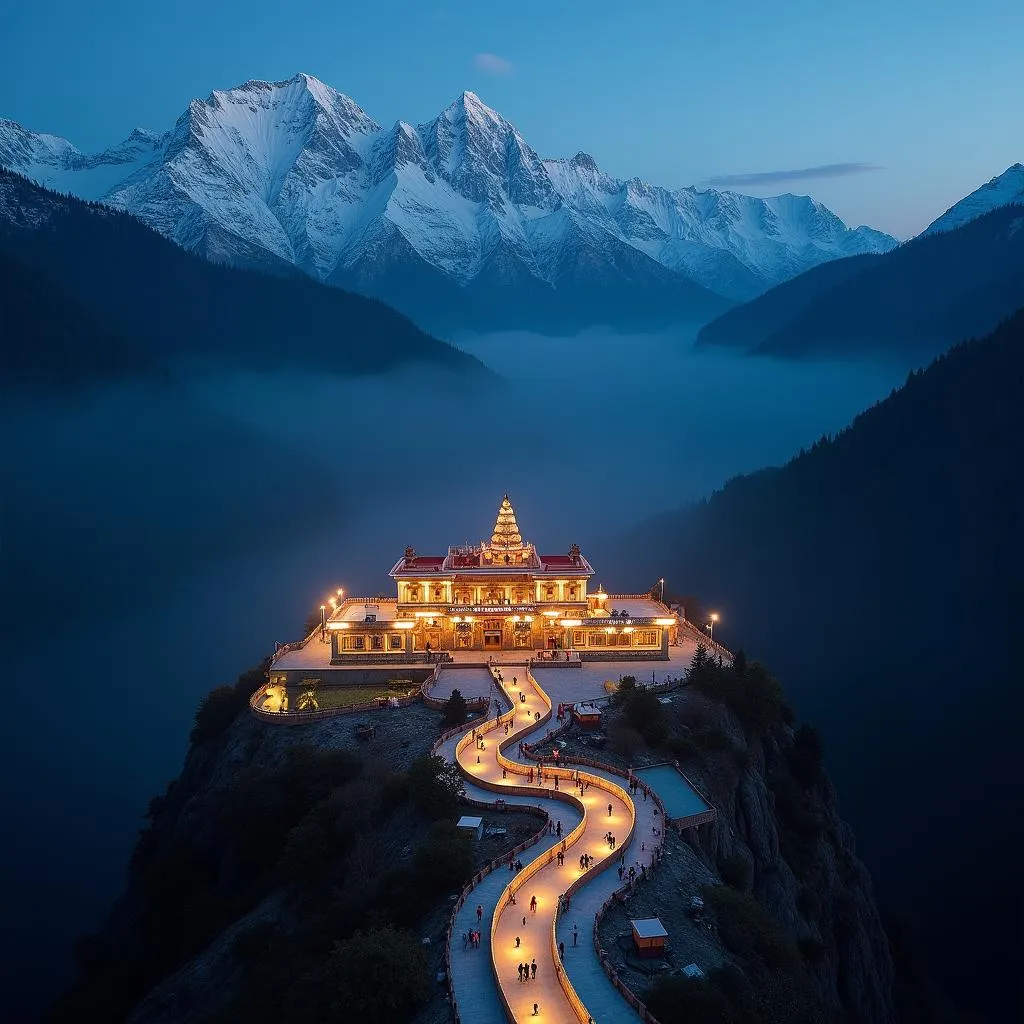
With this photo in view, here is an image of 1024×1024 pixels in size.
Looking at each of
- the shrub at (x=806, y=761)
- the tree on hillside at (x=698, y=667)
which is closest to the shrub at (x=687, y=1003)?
the tree on hillside at (x=698, y=667)

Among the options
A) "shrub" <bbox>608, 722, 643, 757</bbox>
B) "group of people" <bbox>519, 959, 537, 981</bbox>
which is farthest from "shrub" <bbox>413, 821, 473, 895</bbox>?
"shrub" <bbox>608, 722, 643, 757</bbox>

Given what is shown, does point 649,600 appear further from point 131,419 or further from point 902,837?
point 131,419

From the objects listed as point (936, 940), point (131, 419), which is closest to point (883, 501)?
point (936, 940)

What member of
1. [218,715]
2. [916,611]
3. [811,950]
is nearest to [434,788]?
[811,950]

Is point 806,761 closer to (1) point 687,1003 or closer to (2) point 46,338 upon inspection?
(1) point 687,1003

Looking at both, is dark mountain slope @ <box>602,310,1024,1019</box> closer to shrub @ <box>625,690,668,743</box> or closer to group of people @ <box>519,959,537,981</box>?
shrub @ <box>625,690,668,743</box>

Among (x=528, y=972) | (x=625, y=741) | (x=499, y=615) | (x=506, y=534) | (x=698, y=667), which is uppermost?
(x=506, y=534)
